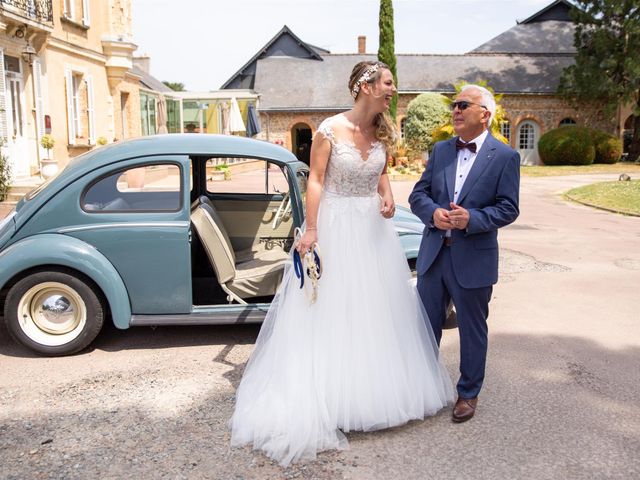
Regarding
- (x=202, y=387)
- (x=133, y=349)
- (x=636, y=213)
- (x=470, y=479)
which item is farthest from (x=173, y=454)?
(x=636, y=213)

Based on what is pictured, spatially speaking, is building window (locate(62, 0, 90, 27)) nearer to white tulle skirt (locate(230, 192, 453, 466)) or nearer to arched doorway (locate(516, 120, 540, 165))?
white tulle skirt (locate(230, 192, 453, 466))

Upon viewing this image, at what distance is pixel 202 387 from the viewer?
4.19m

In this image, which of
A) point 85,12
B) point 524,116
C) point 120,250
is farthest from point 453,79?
point 120,250

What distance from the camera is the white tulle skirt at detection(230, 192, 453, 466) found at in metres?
3.36

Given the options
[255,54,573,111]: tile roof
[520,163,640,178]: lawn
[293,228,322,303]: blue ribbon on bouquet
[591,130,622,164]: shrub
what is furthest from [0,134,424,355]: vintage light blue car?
[591,130,622,164]: shrub

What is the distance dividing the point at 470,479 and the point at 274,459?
1.01m

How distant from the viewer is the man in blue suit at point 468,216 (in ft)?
11.3

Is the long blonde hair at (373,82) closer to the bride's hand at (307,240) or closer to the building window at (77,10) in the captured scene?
the bride's hand at (307,240)

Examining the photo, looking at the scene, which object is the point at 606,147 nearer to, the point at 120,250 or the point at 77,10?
the point at 77,10

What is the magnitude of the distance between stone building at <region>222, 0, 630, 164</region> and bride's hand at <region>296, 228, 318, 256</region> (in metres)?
32.5

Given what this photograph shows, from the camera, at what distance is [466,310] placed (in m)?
3.57

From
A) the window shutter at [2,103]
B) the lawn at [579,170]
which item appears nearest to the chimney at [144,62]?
the lawn at [579,170]

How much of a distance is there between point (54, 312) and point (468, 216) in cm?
325

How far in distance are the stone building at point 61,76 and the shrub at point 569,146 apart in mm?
21458
